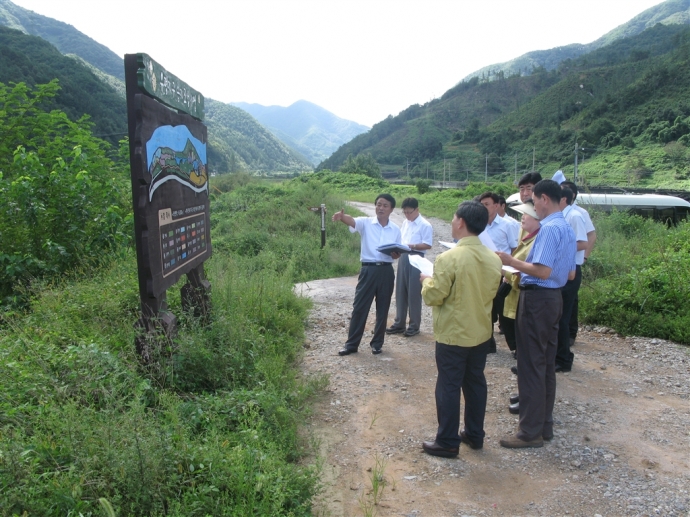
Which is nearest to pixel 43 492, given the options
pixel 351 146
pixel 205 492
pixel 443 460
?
pixel 205 492

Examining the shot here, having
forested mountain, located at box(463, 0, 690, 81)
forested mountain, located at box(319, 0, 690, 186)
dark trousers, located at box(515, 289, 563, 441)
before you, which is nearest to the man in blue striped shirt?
dark trousers, located at box(515, 289, 563, 441)

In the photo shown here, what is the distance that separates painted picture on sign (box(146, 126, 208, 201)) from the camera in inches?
141

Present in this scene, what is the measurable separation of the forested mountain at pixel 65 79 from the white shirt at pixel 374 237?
69.7 ft

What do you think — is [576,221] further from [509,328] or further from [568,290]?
[509,328]

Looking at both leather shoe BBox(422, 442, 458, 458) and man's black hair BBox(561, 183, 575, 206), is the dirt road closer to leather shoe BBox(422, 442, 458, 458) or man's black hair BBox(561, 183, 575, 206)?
leather shoe BBox(422, 442, 458, 458)

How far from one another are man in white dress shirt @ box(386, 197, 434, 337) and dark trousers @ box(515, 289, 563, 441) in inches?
100

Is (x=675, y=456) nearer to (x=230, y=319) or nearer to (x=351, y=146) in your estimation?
(x=230, y=319)

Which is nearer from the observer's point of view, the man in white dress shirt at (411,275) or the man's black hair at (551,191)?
the man's black hair at (551,191)

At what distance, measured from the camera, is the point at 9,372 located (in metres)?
3.17

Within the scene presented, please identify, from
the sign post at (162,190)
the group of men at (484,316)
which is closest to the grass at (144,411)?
the sign post at (162,190)

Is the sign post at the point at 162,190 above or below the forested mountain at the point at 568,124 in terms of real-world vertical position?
below

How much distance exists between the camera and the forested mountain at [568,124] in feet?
134

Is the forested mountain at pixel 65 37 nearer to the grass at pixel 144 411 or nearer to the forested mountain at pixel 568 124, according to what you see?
the forested mountain at pixel 568 124

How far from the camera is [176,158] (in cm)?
414
